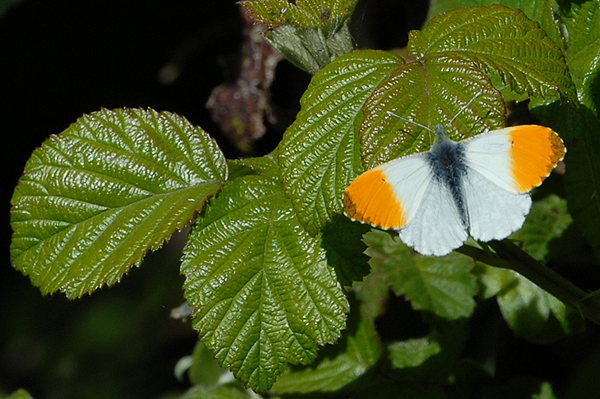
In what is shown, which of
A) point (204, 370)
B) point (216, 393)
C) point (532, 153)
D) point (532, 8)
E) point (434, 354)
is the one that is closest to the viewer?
point (532, 153)

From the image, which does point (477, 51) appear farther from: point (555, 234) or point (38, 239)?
point (38, 239)

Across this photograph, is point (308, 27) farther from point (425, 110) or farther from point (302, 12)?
point (425, 110)

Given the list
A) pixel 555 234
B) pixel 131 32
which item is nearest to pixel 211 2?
pixel 131 32

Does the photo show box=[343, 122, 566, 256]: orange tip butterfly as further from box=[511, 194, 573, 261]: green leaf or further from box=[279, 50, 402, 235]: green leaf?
box=[511, 194, 573, 261]: green leaf

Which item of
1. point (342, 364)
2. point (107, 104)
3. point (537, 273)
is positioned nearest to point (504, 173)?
point (537, 273)

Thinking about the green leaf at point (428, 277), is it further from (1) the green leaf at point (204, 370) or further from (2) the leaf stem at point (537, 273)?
(1) the green leaf at point (204, 370)

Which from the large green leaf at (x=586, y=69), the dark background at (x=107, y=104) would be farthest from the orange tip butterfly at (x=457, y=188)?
the dark background at (x=107, y=104)
